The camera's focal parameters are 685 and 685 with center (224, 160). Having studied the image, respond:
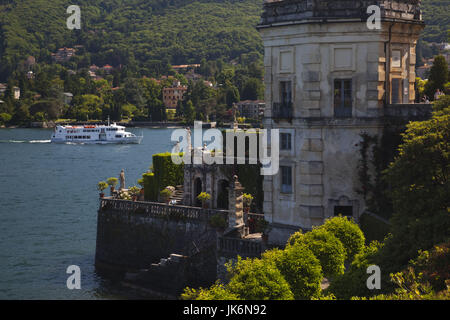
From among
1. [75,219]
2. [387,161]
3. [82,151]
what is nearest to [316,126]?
[387,161]

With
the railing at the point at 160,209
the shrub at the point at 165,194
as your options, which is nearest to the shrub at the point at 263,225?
the railing at the point at 160,209

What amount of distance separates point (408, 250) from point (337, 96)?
1053cm

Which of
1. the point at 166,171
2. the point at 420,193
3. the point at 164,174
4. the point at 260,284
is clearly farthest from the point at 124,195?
the point at 260,284

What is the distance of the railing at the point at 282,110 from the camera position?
103ft

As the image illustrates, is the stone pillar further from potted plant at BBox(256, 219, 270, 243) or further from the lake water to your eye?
the lake water

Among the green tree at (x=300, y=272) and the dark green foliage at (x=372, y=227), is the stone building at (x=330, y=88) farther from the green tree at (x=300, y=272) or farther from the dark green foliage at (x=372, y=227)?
the green tree at (x=300, y=272)

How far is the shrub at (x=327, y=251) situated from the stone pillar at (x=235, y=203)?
1094cm

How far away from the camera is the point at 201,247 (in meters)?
37.4

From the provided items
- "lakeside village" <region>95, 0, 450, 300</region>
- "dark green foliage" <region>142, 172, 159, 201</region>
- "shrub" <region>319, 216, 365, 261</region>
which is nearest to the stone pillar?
"lakeside village" <region>95, 0, 450, 300</region>

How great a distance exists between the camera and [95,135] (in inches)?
6220

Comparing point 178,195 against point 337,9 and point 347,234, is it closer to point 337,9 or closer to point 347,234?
point 337,9

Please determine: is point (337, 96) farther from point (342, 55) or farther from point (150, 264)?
point (150, 264)

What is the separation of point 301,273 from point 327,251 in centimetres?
224
